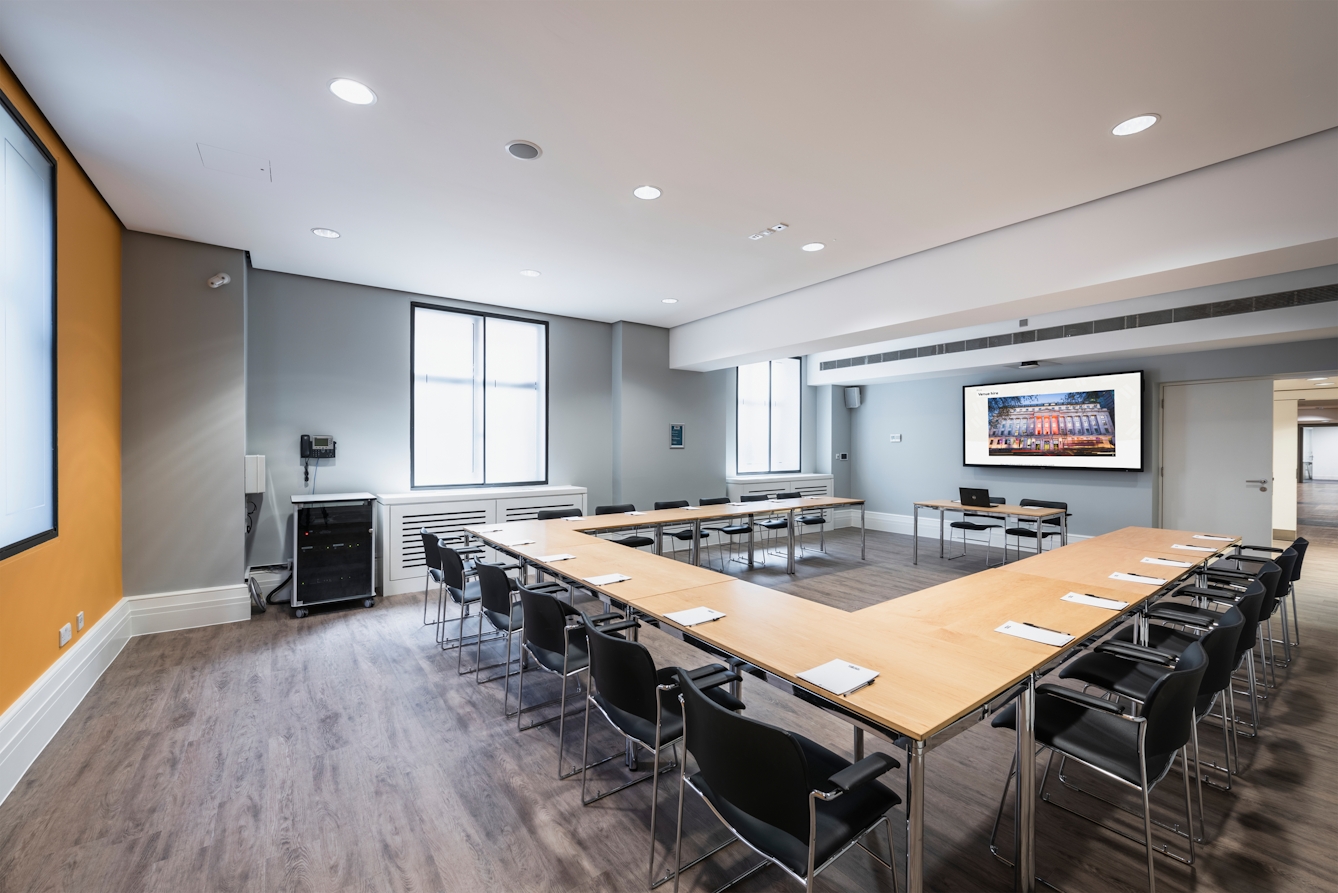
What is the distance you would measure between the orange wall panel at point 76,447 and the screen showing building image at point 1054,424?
Answer: 9.76 m

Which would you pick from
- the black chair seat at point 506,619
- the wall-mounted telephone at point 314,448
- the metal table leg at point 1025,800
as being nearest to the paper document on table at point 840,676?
the metal table leg at point 1025,800

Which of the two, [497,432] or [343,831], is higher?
[497,432]

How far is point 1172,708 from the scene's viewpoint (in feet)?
5.91

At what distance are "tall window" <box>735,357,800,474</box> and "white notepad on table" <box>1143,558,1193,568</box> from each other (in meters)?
5.86

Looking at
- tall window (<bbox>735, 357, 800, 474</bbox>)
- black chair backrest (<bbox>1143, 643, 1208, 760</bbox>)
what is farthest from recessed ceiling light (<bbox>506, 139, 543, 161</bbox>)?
tall window (<bbox>735, 357, 800, 474</bbox>)

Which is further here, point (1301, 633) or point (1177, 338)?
point (1177, 338)

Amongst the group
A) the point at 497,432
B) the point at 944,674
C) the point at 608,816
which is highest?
the point at 497,432

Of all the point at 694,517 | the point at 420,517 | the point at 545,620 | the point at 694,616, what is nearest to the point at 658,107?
the point at 694,616

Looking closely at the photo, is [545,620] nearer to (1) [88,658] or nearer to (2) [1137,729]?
(2) [1137,729]

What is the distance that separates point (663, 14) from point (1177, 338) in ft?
22.3

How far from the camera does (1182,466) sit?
699cm

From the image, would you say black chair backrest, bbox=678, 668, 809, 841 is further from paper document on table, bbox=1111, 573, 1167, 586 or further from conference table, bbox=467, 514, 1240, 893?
paper document on table, bbox=1111, 573, 1167, 586

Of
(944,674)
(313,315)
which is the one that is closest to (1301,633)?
(944,674)

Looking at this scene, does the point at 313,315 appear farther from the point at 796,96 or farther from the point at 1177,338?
the point at 1177,338
